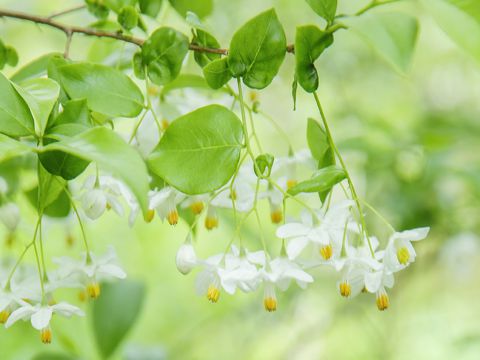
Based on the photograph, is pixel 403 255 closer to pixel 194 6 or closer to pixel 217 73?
pixel 217 73

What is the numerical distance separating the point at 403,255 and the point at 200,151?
207mm

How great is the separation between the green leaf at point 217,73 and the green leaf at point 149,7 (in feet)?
0.55

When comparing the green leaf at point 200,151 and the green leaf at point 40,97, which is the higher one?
the green leaf at point 40,97

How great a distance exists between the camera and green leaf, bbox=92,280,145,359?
107 cm

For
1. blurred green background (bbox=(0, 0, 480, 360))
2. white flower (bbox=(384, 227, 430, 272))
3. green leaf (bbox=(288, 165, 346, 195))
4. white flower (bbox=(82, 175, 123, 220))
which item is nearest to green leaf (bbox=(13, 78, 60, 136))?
white flower (bbox=(82, 175, 123, 220))

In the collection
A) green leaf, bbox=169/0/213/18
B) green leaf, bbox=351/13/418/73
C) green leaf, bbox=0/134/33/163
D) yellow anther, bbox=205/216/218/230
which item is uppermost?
green leaf, bbox=351/13/418/73

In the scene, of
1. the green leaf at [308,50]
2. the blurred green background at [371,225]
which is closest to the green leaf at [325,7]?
the green leaf at [308,50]

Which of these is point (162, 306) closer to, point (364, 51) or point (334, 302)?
point (334, 302)

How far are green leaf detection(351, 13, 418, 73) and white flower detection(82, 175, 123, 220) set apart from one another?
296 millimetres

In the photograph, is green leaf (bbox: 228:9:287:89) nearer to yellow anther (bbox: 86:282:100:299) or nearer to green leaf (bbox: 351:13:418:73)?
green leaf (bbox: 351:13:418:73)

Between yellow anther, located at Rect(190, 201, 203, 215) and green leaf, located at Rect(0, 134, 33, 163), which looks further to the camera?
yellow anther, located at Rect(190, 201, 203, 215)

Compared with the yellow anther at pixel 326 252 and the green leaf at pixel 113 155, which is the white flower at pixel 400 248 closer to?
the yellow anther at pixel 326 252

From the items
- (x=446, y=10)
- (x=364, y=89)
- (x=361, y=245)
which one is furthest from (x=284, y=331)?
(x=446, y=10)

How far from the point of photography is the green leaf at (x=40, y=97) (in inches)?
22.4
